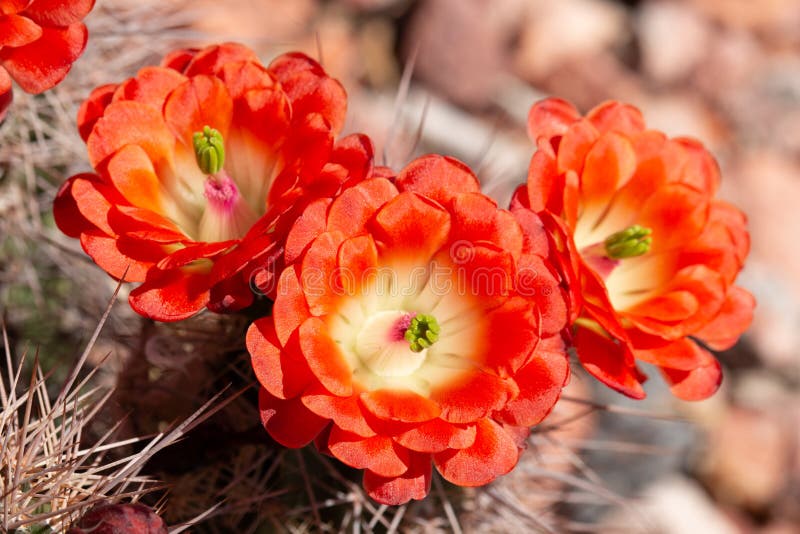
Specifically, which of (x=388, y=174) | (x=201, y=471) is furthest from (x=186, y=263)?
(x=201, y=471)

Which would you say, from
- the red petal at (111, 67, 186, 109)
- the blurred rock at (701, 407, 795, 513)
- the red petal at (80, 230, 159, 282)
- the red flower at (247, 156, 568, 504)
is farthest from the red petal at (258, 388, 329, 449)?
the blurred rock at (701, 407, 795, 513)

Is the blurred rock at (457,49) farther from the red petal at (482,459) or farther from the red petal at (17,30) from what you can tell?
the red petal at (482,459)

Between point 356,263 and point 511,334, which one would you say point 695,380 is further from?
point 356,263

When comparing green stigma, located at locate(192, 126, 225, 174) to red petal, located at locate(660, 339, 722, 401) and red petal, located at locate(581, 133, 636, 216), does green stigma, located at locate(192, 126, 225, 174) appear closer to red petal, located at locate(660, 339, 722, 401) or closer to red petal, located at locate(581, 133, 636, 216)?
red petal, located at locate(581, 133, 636, 216)

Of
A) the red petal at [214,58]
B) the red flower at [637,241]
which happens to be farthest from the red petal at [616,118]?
the red petal at [214,58]

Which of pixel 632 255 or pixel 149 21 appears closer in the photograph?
pixel 632 255

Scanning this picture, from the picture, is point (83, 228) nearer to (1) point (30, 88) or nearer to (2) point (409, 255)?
(1) point (30, 88)
